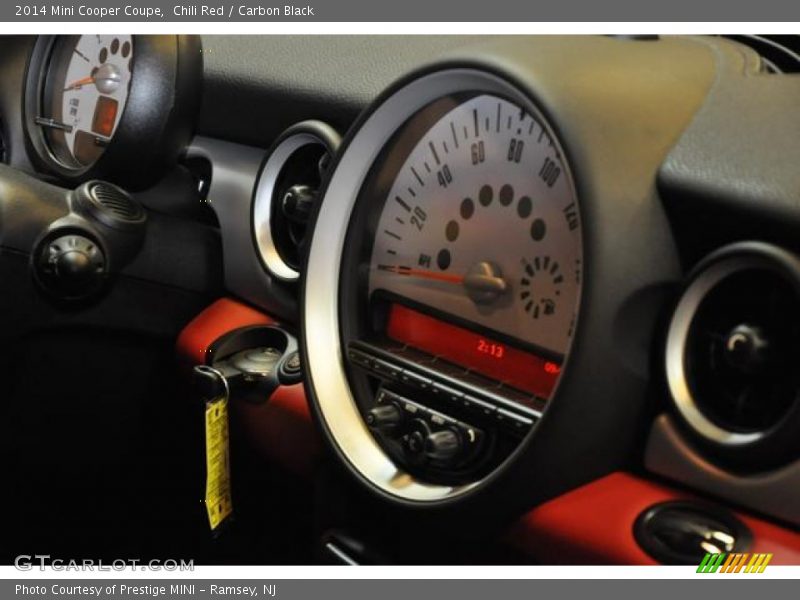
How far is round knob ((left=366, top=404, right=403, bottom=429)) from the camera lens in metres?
1.18

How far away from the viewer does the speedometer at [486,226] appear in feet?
3.43

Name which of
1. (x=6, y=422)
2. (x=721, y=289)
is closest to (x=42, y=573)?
(x=6, y=422)

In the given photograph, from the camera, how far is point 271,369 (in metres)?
1.43

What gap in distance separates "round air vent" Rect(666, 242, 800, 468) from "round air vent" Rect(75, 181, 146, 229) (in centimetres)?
89

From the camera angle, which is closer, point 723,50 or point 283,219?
point 723,50

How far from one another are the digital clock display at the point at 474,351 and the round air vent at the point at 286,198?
269 millimetres

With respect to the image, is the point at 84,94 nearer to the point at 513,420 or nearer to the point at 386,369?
the point at 386,369

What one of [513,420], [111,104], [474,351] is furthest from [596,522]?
[111,104]

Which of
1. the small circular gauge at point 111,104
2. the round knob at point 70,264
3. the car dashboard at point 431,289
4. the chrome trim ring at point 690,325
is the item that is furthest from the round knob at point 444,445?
the small circular gauge at point 111,104

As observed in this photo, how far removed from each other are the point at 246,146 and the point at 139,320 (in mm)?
299

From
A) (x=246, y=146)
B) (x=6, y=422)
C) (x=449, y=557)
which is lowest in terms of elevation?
(x=6, y=422)

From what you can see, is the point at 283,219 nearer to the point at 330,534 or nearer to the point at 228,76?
the point at 228,76

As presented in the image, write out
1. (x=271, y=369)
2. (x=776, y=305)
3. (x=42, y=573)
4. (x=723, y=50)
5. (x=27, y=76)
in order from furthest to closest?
(x=27, y=76)
(x=271, y=369)
(x=42, y=573)
(x=723, y=50)
(x=776, y=305)

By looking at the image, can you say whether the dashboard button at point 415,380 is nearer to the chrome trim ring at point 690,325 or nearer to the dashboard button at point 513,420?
the dashboard button at point 513,420
